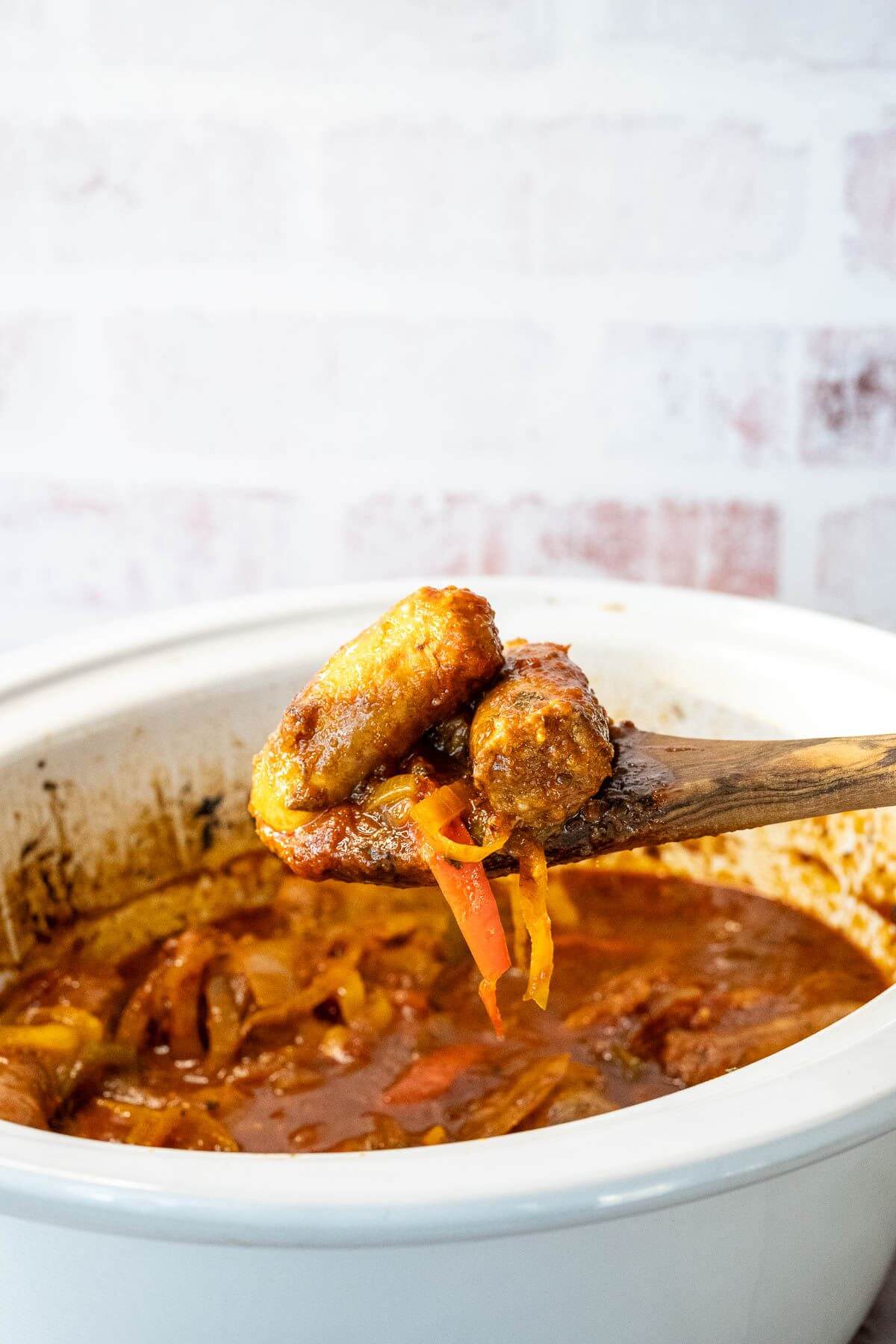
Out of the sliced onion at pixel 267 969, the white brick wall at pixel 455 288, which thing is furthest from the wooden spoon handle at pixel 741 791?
the white brick wall at pixel 455 288

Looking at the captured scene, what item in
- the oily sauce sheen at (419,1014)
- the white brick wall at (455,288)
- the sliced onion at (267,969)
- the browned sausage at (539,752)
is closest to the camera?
the browned sausage at (539,752)

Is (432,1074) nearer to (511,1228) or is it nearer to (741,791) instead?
(741,791)

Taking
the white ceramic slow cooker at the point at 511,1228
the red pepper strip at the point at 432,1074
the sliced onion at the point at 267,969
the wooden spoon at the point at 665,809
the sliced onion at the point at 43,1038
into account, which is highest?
the wooden spoon at the point at 665,809

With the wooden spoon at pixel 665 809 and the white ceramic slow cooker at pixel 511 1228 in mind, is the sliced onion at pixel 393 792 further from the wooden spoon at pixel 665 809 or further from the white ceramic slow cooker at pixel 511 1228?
the white ceramic slow cooker at pixel 511 1228

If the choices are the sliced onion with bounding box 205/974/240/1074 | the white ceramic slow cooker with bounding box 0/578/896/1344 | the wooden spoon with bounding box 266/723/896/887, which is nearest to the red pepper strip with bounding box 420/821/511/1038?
the wooden spoon with bounding box 266/723/896/887

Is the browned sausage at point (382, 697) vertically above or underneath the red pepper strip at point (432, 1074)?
above

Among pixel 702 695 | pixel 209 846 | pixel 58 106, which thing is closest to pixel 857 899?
pixel 702 695

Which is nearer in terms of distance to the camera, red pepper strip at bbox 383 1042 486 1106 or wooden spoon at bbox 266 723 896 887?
wooden spoon at bbox 266 723 896 887

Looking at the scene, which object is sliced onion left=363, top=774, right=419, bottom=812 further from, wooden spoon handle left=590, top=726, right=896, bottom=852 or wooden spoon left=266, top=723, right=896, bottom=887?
wooden spoon handle left=590, top=726, right=896, bottom=852
